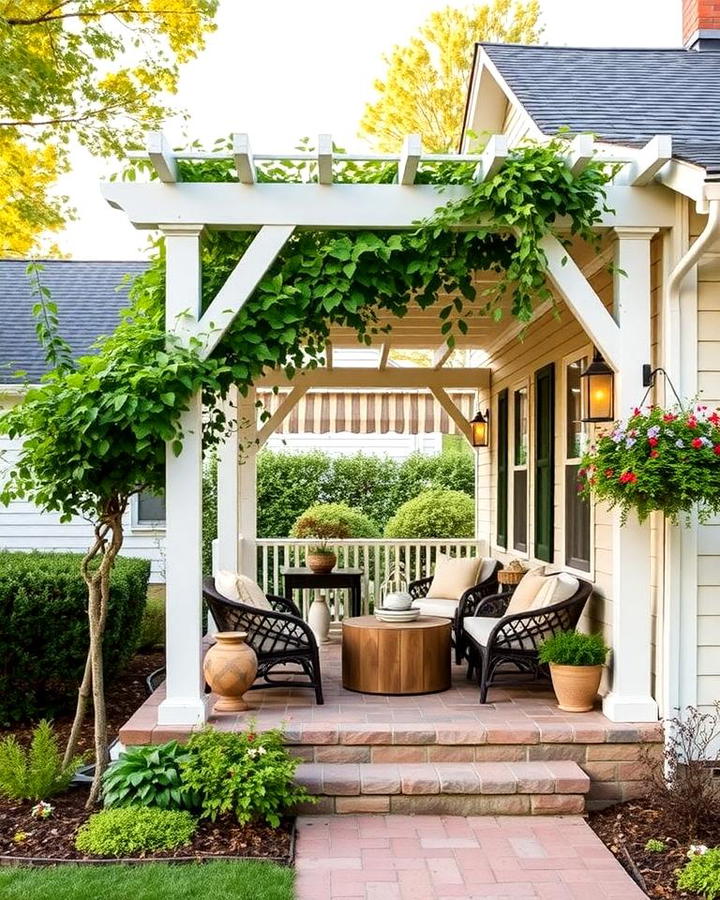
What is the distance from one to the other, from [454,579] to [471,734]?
3563 mm

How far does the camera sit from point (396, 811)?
4625 mm

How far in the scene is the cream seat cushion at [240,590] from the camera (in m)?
6.05

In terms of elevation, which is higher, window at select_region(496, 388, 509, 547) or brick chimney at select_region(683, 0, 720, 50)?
brick chimney at select_region(683, 0, 720, 50)

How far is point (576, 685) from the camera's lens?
5188 millimetres

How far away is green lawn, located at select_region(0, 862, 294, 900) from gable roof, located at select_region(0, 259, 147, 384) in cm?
740

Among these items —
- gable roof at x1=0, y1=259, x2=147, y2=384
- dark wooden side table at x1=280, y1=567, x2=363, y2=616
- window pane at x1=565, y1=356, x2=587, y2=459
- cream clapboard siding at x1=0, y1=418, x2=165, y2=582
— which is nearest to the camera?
window pane at x1=565, y1=356, x2=587, y2=459

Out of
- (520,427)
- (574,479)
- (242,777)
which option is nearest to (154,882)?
(242,777)

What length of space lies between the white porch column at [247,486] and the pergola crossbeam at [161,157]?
388 cm

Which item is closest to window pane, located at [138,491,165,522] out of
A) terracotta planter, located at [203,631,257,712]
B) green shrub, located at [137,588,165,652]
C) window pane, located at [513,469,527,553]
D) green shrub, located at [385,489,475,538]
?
green shrub, located at [137,588,165,652]

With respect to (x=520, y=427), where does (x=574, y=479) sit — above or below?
below

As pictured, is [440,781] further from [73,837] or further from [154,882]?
[73,837]

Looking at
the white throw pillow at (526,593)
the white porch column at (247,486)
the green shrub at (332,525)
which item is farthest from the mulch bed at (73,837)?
the green shrub at (332,525)

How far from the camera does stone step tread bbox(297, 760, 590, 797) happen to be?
461cm

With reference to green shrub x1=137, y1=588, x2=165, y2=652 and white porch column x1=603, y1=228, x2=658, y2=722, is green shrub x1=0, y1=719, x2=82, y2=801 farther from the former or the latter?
green shrub x1=137, y1=588, x2=165, y2=652
